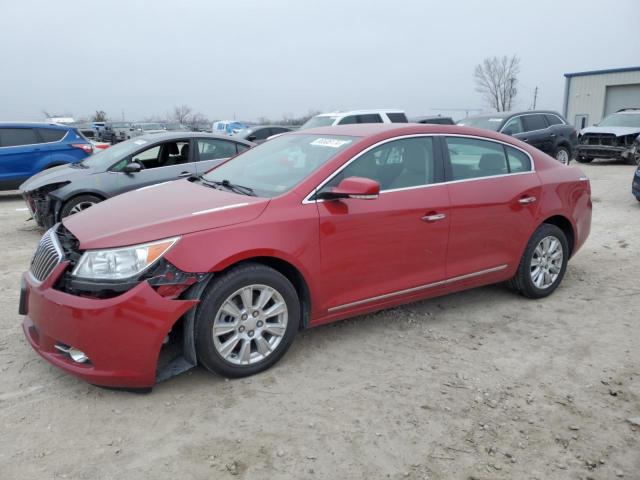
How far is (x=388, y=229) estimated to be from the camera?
13.2 feet

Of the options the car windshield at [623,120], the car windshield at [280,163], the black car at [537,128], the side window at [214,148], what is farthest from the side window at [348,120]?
the car windshield at [623,120]

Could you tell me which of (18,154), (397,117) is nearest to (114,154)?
(18,154)

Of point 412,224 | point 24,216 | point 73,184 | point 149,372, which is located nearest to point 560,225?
point 412,224

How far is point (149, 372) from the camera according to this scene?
3266 mm

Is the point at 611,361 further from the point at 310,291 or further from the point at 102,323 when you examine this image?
the point at 102,323

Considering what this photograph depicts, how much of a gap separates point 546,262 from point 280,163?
2.63 m

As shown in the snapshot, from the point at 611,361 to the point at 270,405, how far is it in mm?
2418

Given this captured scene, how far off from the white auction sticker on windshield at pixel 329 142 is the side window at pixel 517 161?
165 centimetres

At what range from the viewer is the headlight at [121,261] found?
321 cm

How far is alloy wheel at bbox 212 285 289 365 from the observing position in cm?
344

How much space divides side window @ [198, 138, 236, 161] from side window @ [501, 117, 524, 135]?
835 centimetres

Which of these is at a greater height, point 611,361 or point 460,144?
point 460,144

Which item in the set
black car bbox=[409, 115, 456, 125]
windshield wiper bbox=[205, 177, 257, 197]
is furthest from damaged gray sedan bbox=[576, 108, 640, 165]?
windshield wiper bbox=[205, 177, 257, 197]

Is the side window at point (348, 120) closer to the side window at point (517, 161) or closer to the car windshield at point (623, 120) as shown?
the side window at point (517, 161)
